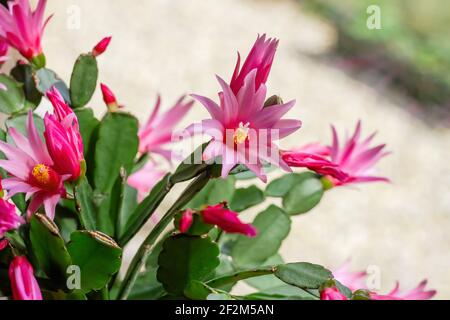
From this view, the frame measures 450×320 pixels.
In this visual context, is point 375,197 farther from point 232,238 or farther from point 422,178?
point 232,238

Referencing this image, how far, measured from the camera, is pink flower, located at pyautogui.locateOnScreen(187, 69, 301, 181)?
501 mm

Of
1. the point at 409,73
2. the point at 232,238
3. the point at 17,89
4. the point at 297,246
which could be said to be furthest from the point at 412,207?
the point at 17,89

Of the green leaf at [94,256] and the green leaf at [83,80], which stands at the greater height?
the green leaf at [83,80]

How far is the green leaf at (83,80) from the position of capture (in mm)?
659

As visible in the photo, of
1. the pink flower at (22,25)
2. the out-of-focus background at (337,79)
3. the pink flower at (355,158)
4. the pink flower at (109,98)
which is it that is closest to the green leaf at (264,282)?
the pink flower at (355,158)

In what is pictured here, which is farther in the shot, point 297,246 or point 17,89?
point 297,246

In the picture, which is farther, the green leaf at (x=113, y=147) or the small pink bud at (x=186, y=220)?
the green leaf at (x=113, y=147)

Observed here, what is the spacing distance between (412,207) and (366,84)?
1.16m

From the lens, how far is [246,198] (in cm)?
74

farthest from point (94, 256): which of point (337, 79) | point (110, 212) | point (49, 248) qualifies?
point (337, 79)

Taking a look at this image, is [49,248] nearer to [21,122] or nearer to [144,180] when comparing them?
[21,122]

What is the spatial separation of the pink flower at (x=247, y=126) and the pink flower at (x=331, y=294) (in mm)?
104

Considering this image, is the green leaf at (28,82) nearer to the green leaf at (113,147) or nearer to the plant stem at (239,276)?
the green leaf at (113,147)

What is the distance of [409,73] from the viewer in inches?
145
